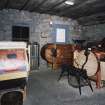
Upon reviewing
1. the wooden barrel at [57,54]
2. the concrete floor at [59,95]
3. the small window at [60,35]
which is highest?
the small window at [60,35]

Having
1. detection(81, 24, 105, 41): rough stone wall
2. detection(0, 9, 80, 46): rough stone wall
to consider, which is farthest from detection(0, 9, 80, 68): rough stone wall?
detection(81, 24, 105, 41): rough stone wall

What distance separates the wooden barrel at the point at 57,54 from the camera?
643 centimetres

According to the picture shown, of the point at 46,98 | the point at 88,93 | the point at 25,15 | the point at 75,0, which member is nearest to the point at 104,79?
the point at 88,93

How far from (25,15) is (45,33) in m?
1.24

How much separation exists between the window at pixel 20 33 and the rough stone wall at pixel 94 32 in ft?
10.3

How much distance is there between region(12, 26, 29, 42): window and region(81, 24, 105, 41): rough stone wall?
315 centimetres

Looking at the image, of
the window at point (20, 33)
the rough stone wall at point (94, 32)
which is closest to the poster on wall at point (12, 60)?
the window at point (20, 33)

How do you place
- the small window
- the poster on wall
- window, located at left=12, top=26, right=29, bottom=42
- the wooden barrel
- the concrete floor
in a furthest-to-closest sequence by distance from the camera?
the small window, window, located at left=12, top=26, right=29, bottom=42, the wooden barrel, the concrete floor, the poster on wall

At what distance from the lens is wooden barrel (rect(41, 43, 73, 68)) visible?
6.43 meters

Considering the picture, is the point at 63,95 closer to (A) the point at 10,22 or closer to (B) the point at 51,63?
(B) the point at 51,63

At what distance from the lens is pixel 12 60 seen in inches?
106

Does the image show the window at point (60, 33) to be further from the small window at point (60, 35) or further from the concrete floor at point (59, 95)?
the concrete floor at point (59, 95)

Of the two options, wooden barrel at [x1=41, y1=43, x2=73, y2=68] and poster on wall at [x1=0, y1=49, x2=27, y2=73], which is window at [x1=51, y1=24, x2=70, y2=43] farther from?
poster on wall at [x1=0, y1=49, x2=27, y2=73]

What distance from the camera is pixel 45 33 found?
7273 mm
